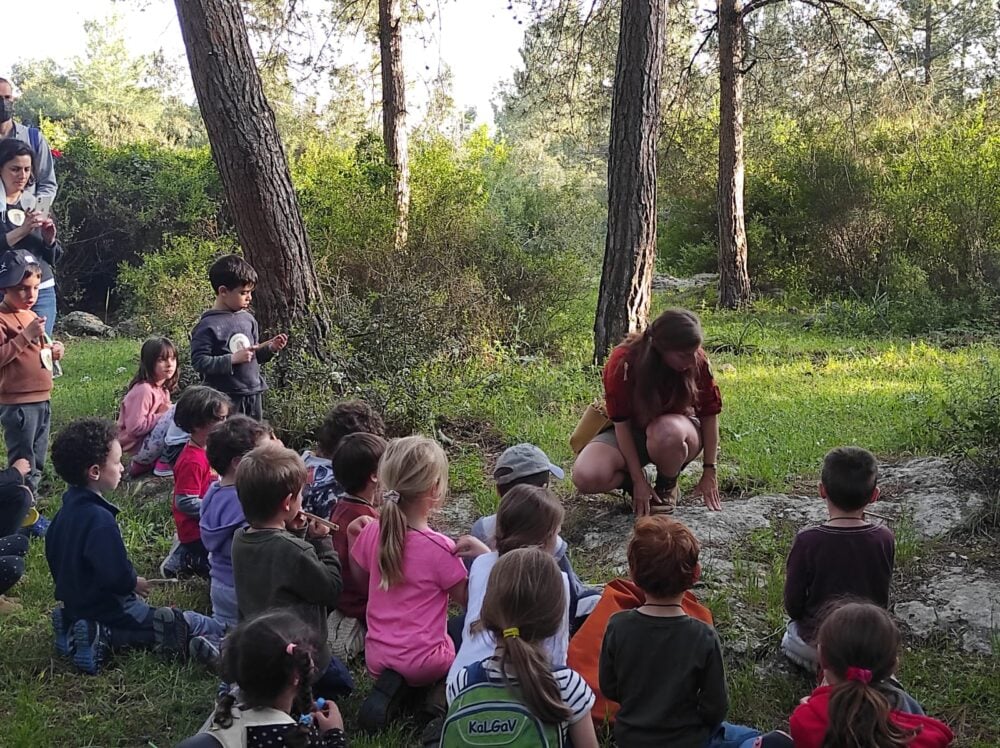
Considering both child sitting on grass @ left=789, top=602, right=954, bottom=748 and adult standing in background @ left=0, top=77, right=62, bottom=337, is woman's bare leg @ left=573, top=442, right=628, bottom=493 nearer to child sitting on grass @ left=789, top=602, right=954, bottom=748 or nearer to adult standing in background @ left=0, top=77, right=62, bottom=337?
child sitting on grass @ left=789, top=602, right=954, bottom=748

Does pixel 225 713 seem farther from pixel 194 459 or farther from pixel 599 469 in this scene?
pixel 599 469

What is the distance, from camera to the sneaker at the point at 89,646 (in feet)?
11.8

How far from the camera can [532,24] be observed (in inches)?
438

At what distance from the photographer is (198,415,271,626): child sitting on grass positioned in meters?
3.70

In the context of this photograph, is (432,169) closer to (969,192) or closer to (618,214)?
(618,214)

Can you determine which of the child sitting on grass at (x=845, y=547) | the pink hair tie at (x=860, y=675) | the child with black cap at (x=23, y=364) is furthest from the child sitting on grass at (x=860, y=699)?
the child with black cap at (x=23, y=364)

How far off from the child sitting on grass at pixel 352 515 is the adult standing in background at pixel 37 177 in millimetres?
3180

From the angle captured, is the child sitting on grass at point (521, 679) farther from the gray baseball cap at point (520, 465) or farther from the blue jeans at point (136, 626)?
the blue jeans at point (136, 626)

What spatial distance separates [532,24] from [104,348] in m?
7.06

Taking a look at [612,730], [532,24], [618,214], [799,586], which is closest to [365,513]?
[612,730]

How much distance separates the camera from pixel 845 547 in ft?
10.3

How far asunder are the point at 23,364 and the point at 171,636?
2254 millimetres

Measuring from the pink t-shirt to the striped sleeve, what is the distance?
0.80m

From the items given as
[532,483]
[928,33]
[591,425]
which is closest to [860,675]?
[532,483]
